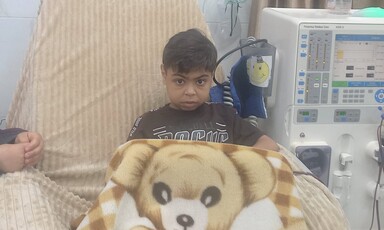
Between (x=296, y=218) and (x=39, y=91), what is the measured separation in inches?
33.1

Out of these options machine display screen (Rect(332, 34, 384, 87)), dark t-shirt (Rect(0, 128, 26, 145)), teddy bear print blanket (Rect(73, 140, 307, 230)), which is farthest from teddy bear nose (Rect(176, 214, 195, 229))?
machine display screen (Rect(332, 34, 384, 87))

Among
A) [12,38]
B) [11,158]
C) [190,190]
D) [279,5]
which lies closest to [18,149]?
[11,158]

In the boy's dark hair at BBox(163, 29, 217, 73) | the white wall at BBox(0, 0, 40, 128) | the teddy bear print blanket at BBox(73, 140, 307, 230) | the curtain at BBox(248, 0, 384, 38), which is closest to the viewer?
the teddy bear print blanket at BBox(73, 140, 307, 230)

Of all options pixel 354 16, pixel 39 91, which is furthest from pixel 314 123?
pixel 39 91

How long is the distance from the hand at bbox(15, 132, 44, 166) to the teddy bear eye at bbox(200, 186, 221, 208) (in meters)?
0.50

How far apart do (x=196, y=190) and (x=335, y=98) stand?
2.15 ft

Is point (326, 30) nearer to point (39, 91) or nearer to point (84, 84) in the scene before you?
point (84, 84)

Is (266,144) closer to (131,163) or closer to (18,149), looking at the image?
(131,163)

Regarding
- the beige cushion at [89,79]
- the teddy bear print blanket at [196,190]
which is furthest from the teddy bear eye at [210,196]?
the beige cushion at [89,79]

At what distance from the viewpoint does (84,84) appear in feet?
4.86

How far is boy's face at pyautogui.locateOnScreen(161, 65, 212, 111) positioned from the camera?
1.38 m

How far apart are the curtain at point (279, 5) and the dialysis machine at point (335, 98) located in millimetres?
357

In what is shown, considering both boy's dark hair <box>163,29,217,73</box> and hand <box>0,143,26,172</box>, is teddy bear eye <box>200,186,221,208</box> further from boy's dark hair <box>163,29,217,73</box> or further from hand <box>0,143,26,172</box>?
hand <box>0,143,26,172</box>

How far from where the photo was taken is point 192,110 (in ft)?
4.85
